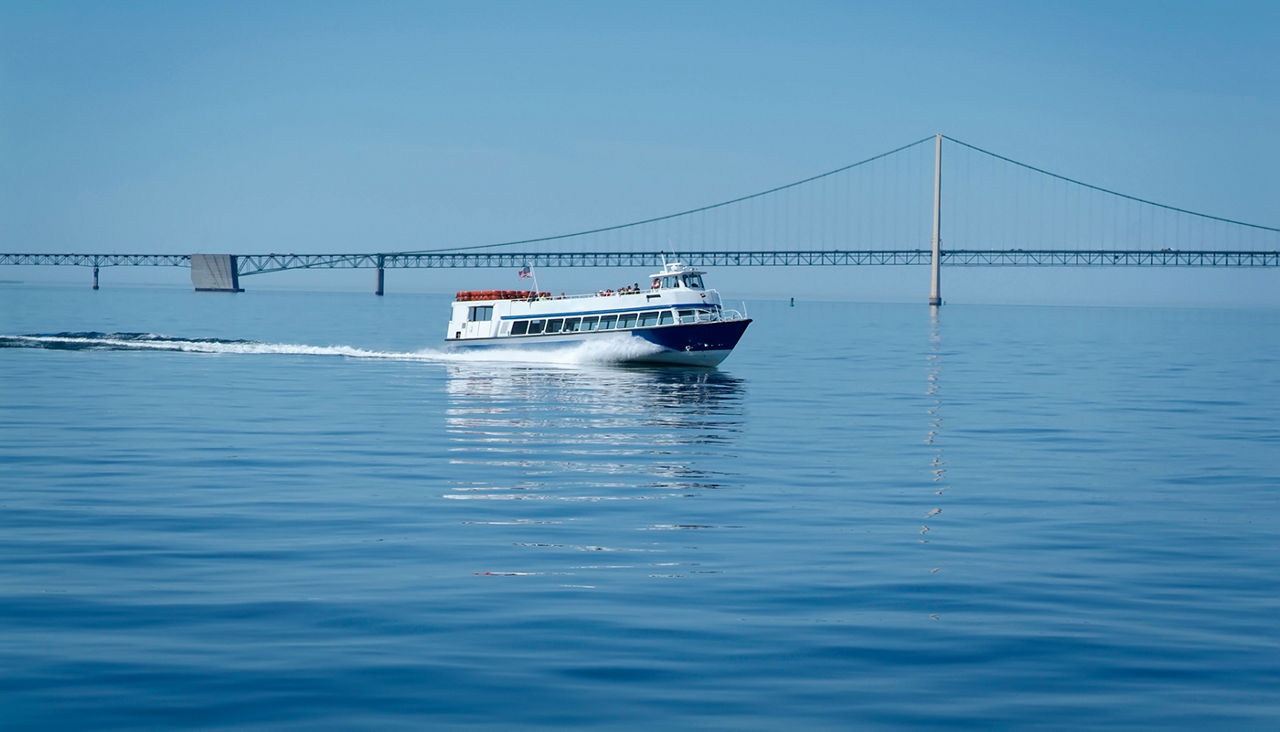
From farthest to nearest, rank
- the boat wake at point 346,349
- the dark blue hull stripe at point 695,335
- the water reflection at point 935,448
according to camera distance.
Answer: the boat wake at point 346,349
the dark blue hull stripe at point 695,335
the water reflection at point 935,448

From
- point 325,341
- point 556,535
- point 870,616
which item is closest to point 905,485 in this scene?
point 556,535

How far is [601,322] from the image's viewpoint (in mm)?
62531

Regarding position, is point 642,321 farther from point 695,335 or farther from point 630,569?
point 630,569

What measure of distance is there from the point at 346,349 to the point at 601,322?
16919mm

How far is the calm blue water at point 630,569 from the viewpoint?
10766 millimetres

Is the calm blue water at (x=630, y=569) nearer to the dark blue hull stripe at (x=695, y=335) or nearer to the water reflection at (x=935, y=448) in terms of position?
the water reflection at (x=935, y=448)

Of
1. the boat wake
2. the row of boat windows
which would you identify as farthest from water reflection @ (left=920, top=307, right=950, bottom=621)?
the boat wake

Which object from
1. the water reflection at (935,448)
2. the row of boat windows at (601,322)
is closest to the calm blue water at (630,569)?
the water reflection at (935,448)

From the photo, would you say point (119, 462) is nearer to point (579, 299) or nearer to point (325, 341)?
point (579, 299)

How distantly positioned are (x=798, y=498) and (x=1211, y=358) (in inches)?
2593

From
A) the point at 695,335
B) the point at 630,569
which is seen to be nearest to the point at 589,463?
the point at 630,569

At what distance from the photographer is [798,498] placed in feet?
72.2

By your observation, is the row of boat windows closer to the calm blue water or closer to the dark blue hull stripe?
the dark blue hull stripe

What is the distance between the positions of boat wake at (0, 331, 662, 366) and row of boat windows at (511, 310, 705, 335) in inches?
30.9
